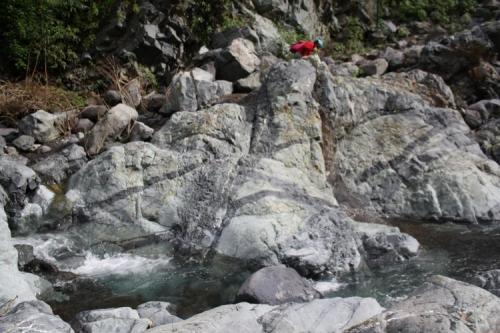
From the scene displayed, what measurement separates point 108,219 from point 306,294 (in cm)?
377

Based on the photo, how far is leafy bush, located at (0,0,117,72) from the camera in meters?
14.4

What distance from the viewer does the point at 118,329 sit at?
19.1ft

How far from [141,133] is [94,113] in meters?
1.90

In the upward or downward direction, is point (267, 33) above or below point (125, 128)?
above

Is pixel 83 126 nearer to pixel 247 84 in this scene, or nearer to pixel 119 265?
pixel 247 84

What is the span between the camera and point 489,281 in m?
7.04

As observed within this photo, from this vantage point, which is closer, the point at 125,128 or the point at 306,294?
the point at 306,294

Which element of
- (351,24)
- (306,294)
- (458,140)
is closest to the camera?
(306,294)

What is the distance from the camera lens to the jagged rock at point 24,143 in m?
11.4

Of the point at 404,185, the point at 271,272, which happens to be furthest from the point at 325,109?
the point at 271,272

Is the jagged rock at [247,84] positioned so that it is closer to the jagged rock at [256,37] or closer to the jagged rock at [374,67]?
the jagged rock at [256,37]

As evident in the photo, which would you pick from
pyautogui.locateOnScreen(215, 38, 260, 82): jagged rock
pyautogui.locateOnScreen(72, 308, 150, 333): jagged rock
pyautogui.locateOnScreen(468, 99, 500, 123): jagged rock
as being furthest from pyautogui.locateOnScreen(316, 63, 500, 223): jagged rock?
pyautogui.locateOnScreen(72, 308, 150, 333): jagged rock

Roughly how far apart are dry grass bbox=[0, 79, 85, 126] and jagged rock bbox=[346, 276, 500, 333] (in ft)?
32.9

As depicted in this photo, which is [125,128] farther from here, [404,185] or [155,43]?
[404,185]
